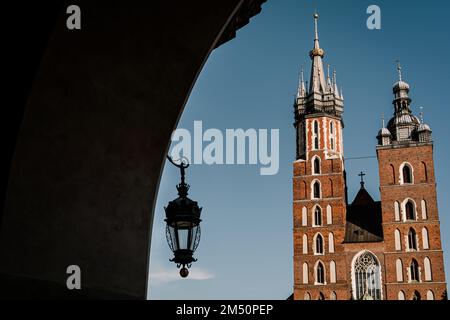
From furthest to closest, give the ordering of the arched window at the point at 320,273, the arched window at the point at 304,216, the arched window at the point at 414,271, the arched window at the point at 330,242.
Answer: the arched window at the point at 304,216, the arched window at the point at 330,242, the arched window at the point at 320,273, the arched window at the point at 414,271

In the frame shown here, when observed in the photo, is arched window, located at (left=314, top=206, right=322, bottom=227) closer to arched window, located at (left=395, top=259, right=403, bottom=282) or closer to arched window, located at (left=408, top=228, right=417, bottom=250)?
arched window, located at (left=395, top=259, right=403, bottom=282)

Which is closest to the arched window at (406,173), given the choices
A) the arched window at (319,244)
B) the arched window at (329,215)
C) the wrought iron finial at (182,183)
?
the arched window at (329,215)

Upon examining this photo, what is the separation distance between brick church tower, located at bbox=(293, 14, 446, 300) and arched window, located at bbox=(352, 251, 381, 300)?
75 millimetres

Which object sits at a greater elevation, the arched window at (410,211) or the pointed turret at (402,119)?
the pointed turret at (402,119)

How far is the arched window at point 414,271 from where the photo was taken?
4697cm

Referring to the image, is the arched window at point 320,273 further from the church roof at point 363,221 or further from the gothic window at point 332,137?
the gothic window at point 332,137

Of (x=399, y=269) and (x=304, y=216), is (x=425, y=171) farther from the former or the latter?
(x=304, y=216)

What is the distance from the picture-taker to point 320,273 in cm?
4869

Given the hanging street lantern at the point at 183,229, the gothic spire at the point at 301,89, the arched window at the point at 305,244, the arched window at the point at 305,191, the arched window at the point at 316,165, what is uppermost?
the gothic spire at the point at 301,89

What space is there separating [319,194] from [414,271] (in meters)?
9.48

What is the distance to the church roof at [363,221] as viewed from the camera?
49562mm

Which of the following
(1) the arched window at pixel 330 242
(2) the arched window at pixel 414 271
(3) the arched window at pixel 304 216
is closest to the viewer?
(2) the arched window at pixel 414 271

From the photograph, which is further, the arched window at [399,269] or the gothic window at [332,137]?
the gothic window at [332,137]
